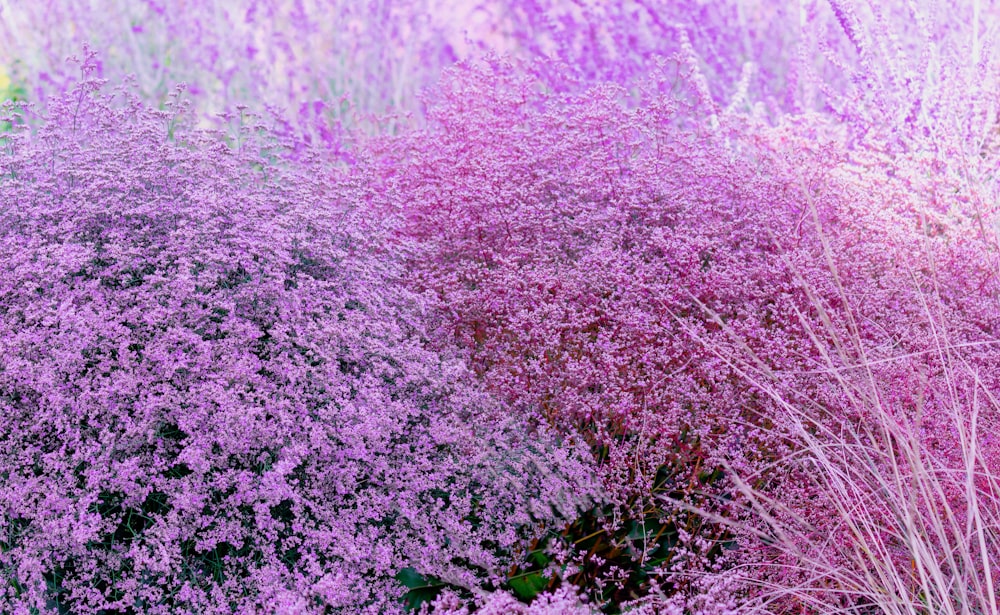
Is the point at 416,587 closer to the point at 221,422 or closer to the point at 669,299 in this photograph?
the point at 221,422

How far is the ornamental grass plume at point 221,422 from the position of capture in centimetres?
229

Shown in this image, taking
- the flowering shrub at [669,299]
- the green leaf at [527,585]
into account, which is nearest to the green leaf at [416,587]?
the green leaf at [527,585]

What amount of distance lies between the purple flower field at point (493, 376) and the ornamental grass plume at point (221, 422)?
0.01 meters

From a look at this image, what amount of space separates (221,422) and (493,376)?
2.66 ft

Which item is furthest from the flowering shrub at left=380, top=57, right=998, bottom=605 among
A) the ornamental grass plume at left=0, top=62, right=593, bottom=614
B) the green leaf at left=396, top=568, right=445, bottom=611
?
the green leaf at left=396, top=568, right=445, bottom=611

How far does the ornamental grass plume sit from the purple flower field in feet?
0.05

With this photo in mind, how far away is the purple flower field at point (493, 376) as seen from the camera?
2.31 metres

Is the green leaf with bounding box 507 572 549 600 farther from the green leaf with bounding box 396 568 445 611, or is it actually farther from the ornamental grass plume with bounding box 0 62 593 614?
the green leaf with bounding box 396 568 445 611

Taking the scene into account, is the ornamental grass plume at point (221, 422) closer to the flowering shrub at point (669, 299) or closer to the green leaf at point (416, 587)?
the green leaf at point (416, 587)

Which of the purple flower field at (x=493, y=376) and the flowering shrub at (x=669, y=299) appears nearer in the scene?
the purple flower field at (x=493, y=376)

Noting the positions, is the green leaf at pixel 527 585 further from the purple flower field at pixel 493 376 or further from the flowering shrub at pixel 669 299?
the flowering shrub at pixel 669 299

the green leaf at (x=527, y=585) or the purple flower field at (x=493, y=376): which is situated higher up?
the purple flower field at (x=493, y=376)

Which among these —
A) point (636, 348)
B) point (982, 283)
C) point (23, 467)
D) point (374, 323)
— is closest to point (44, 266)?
point (23, 467)

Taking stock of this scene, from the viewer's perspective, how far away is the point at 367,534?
250 centimetres
